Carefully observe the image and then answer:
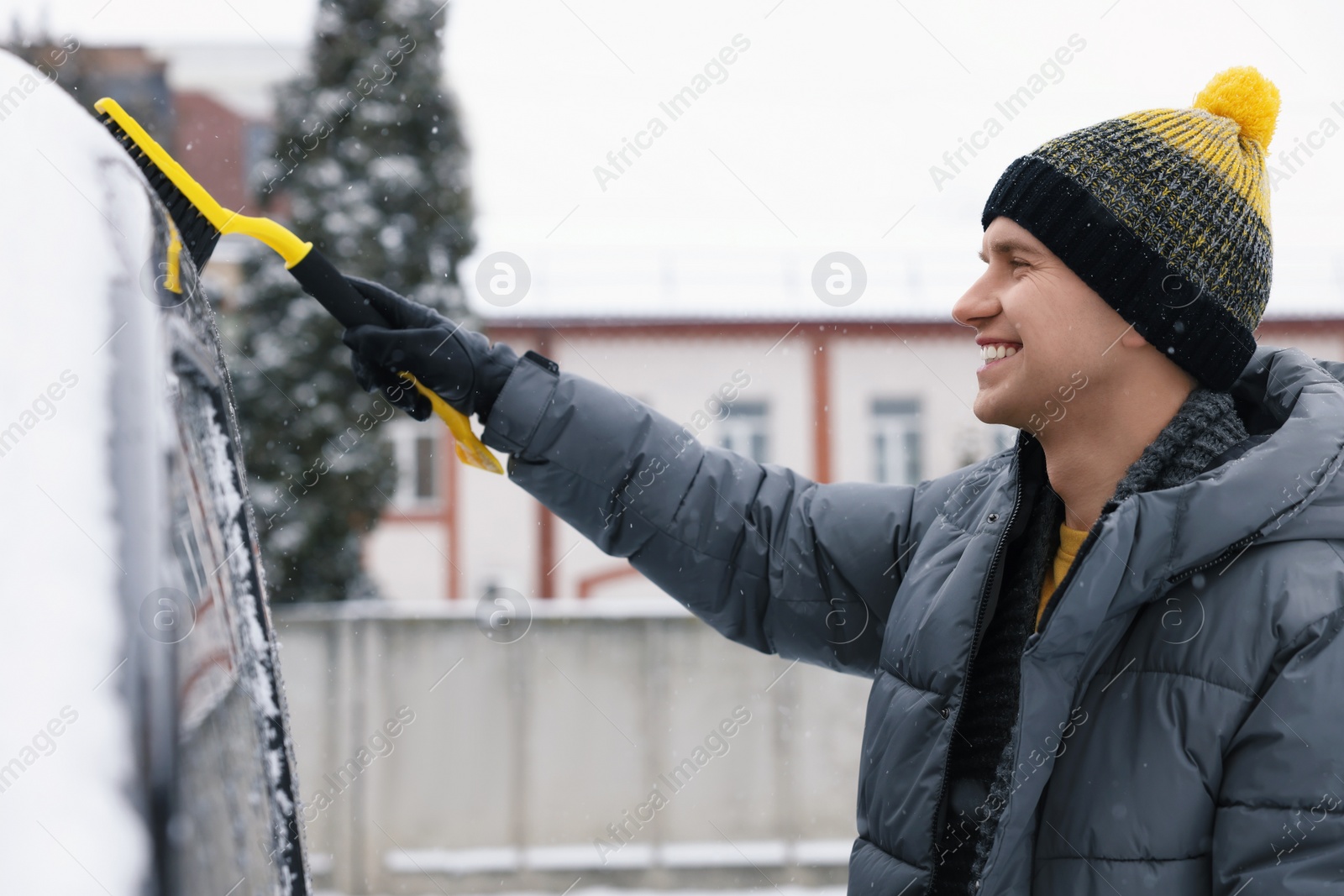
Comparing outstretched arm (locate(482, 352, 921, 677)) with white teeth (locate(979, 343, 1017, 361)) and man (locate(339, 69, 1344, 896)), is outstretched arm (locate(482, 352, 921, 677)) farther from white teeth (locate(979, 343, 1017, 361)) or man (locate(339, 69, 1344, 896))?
white teeth (locate(979, 343, 1017, 361))

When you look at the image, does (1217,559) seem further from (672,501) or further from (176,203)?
(176,203)

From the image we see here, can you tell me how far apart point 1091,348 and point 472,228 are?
6.93 m

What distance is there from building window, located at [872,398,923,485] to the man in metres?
9.76

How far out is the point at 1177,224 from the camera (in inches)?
47.9

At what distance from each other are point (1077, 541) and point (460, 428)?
86cm

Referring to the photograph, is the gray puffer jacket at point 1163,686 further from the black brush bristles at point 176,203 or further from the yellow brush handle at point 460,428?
the black brush bristles at point 176,203

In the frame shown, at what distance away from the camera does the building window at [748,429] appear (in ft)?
36.7

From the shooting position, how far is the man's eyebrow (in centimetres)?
129

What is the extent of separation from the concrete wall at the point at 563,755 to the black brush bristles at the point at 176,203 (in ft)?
11.8

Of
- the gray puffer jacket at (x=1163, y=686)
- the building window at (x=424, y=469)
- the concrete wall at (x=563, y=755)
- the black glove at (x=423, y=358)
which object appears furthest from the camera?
the building window at (x=424, y=469)

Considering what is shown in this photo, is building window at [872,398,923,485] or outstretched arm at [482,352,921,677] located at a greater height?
outstretched arm at [482,352,921,677]

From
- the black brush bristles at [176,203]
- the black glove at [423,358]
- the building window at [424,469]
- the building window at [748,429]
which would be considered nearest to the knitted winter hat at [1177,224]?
the black glove at [423,358]

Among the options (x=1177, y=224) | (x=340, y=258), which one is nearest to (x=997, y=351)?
(x=1177, y=224)

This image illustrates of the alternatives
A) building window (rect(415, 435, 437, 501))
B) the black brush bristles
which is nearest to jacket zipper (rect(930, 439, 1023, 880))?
the black brush bristles
